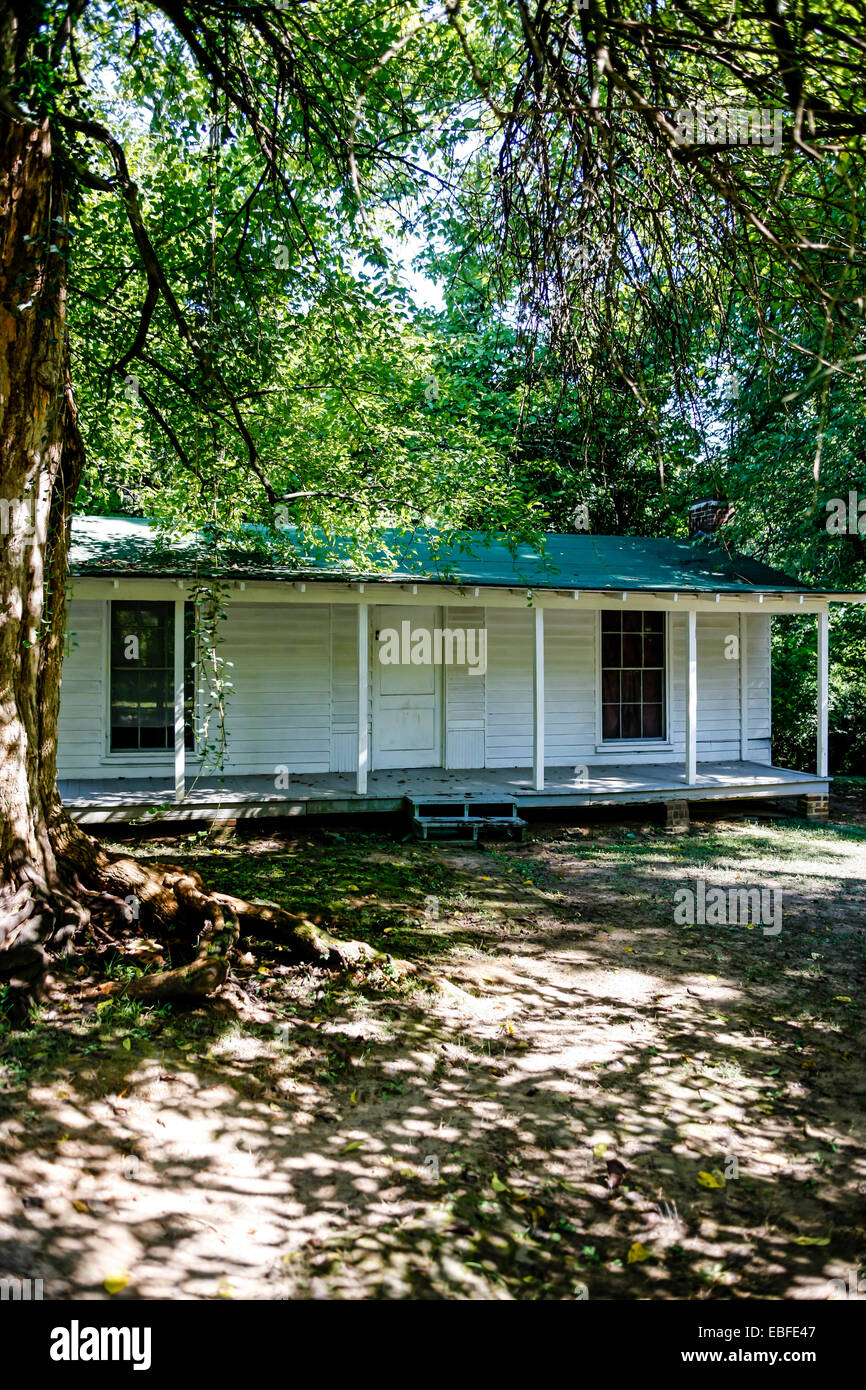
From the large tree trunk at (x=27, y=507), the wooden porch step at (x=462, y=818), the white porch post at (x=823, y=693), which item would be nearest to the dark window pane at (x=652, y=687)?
the white porch post at (x=823, y=693)

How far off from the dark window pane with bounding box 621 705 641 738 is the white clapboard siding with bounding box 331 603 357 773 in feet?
15.0

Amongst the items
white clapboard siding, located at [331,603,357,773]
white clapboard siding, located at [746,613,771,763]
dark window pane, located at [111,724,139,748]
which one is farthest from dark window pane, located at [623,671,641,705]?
dark window pane, located at [111,724,139,748]

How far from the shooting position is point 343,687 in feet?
40.4

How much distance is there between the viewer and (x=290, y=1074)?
4402mm

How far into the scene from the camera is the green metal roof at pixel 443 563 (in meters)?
10.2

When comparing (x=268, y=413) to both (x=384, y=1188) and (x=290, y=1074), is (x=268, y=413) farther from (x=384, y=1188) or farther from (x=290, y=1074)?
(x=384, y=1188)

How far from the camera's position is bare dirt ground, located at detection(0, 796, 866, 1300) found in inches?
124

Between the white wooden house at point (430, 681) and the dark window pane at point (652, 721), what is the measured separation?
0.13 ft

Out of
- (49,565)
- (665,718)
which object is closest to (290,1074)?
(49,565)

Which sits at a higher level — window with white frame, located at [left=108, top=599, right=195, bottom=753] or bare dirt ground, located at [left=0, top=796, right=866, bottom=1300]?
window with white frame, located at [left=108, top=599, right=195, bottom=753]

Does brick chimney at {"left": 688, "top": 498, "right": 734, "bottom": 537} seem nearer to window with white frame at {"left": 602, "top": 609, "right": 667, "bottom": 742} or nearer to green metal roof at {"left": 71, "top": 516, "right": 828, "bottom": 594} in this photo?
green metal roof at {"left": 71, "top": 516, "right": 828, "bottom": 594}

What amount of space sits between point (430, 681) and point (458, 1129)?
9092 millimetres

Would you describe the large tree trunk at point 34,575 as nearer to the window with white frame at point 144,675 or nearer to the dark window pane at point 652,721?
the window with white frame at point 144,675
